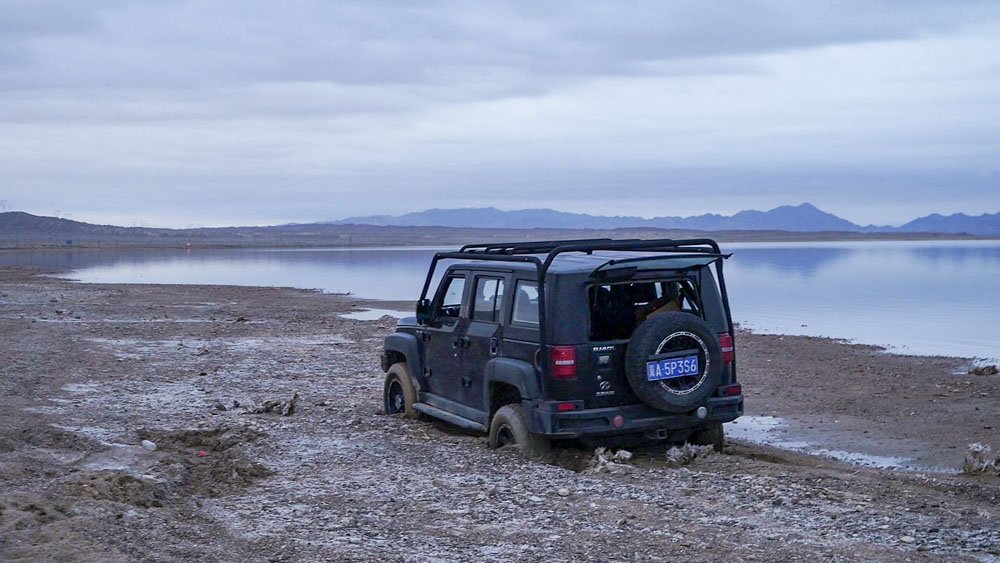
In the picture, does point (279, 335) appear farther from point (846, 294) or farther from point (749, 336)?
point (846, 294)

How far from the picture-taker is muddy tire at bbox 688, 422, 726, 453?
9953 millimetres

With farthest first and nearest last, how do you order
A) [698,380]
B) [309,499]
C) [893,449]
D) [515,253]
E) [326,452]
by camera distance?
[893,449] < [515,253] < [326,452] < [698,380] < [309,499]

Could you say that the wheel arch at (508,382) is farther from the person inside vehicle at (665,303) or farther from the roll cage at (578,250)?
the person inside vehicle at (665,303)

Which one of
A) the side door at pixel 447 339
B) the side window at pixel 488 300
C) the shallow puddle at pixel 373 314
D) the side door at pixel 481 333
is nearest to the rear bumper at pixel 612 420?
the side door at pixel 481 333

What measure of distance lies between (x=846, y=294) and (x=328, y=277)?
28521 mm

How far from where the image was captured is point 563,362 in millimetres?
9125

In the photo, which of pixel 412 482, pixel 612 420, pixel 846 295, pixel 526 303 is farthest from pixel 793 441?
pixel 846 295

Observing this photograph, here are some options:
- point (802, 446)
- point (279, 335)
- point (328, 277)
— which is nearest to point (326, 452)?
point (802, 446)

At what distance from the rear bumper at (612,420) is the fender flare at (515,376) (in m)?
0.11

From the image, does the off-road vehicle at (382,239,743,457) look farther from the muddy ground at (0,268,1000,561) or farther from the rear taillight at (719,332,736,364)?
the muddy ground at (0,268,1000,561)

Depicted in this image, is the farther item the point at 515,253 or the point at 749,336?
the point at 749,336

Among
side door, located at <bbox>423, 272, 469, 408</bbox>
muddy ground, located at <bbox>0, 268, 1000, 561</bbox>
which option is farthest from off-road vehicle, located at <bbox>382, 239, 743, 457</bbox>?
muddy ground, located at <bbox>0, 268, 1000, 561</bbox>

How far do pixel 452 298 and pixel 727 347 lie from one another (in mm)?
2967

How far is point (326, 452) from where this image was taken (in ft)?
33.4
